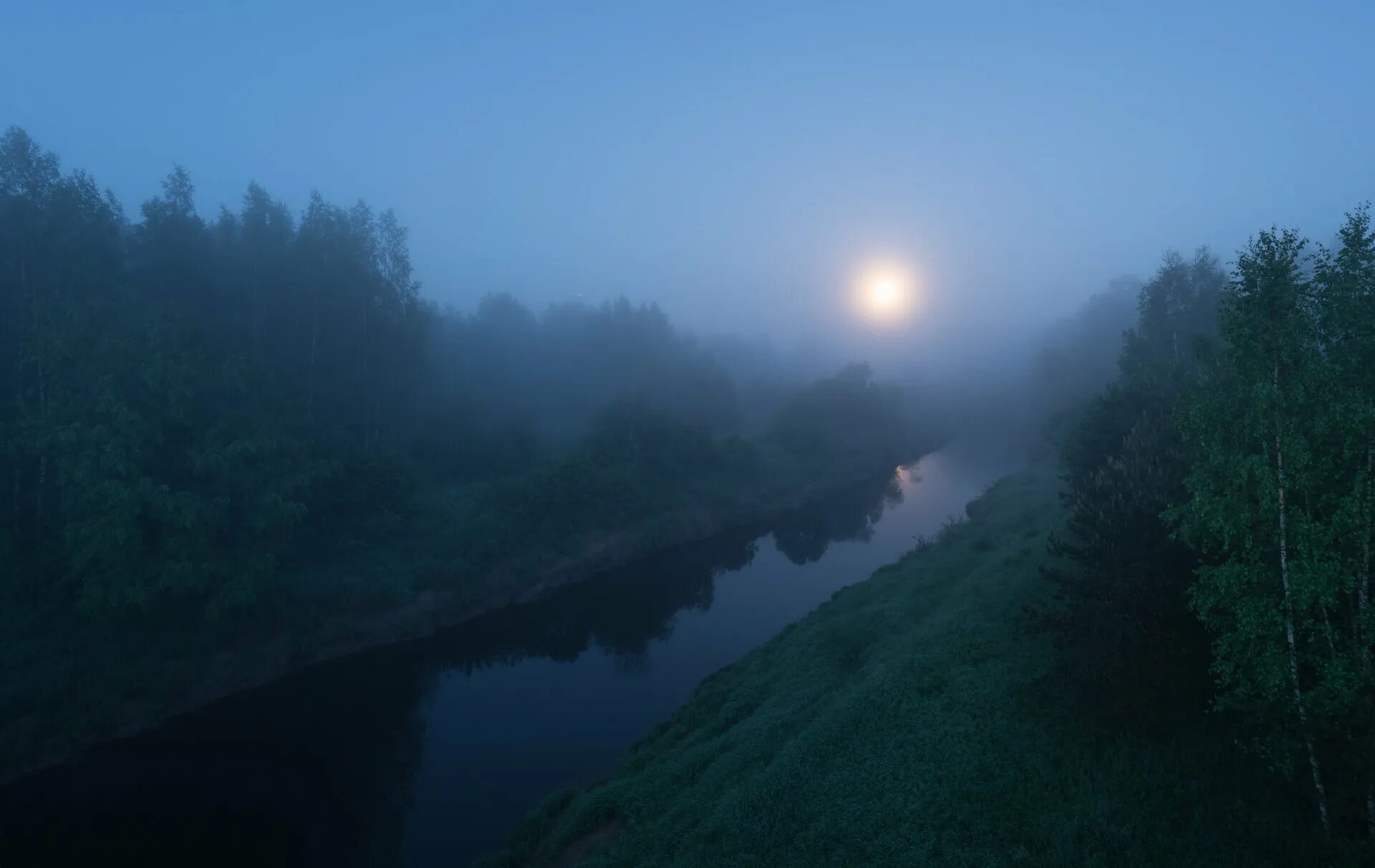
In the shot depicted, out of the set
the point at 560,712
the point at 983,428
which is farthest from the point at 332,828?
the point at 983,428

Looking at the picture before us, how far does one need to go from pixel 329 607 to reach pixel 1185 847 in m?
36.0

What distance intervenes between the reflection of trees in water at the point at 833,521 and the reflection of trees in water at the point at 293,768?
558 inches

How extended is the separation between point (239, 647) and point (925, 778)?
31.2 meters

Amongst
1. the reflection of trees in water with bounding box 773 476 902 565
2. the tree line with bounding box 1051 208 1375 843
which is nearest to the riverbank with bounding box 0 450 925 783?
the reflection of trees in water with bounding box 773 476 902 565

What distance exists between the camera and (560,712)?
97.5 ft

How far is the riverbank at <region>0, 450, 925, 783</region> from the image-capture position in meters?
25.7

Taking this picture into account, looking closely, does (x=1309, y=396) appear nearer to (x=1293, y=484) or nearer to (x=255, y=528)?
(x=1293, y=484)

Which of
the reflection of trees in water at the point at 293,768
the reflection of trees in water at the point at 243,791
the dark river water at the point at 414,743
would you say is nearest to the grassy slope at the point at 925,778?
the dark river water at the point at 414,743

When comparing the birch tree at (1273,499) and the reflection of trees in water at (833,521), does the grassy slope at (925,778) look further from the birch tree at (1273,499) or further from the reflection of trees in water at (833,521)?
the reflection of trees in water at (833,521)

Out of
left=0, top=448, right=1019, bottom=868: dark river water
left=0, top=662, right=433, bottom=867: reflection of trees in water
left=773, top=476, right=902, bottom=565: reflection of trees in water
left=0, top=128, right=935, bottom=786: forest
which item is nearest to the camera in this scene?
left=0, top=662, right=433, bottom=867: reflection of trees in water

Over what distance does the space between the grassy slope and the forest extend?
803 inches

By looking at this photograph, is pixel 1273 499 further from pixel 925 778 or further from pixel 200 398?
pixel 200 398

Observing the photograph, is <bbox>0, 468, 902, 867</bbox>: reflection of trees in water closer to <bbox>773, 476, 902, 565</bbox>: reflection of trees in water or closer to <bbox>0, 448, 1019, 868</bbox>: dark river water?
<bbox>0, 448, 1019, 868</bbox>: dark river water

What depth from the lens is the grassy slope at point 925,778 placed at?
12273 millimetres
